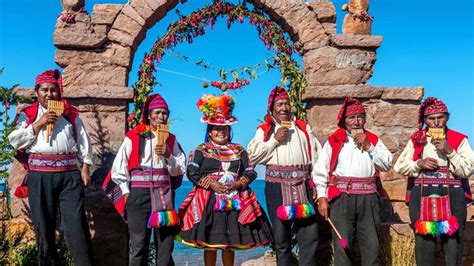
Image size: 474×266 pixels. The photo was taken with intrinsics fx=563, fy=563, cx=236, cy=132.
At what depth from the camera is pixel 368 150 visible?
5070 mm

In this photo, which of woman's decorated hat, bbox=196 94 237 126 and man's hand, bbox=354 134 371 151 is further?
woman's decorated hat, bbox=196 94 237 126

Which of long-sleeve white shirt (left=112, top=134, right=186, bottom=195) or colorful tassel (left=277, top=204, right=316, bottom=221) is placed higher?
long-sleeve white shirt (left=112, top=134, right=186, bottom=195)

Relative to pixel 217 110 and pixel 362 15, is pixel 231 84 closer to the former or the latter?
pixel 217 110

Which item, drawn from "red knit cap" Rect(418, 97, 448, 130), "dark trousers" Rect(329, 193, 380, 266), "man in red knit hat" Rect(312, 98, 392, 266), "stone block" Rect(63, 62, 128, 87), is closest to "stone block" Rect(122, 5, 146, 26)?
"stone block" Rect(63, 62, 128, 87)

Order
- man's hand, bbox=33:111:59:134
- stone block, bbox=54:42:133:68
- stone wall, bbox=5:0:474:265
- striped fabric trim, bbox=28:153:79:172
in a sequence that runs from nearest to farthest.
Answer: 1. man's hand, bbox=33:111:59:134
2. striped fabric trim, bbox=28:153:79:172
3. stone wall, bbox=5:0:474:265
4. stone block, bbox=54:42:133:68

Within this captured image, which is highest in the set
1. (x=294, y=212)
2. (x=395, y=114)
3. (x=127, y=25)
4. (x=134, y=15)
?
(x=134, y=15)

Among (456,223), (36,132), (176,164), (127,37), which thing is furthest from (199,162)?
(456,223)

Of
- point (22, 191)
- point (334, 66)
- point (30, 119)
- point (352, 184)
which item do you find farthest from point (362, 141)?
point (22, 191)

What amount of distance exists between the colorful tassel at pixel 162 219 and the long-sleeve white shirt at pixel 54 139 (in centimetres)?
80

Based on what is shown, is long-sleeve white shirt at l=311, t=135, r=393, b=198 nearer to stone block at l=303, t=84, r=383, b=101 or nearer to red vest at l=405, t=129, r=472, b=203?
red vest at l=405, t=129, r=472, b=203

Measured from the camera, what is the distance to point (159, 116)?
514cm

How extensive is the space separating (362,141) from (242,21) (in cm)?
230

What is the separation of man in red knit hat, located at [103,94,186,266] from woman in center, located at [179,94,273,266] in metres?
0.18

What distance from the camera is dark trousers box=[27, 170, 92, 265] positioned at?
495 cm
